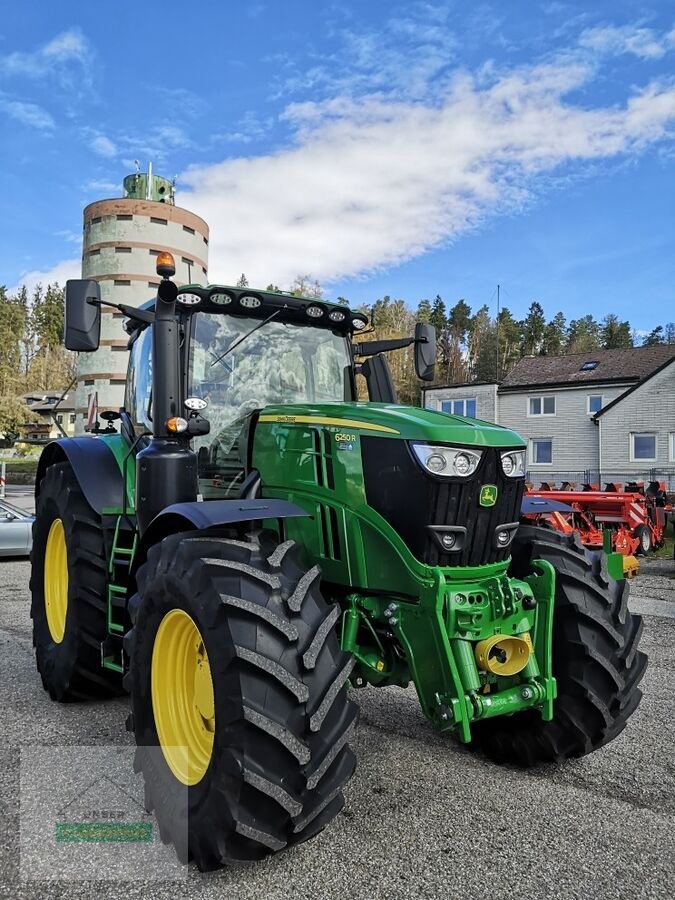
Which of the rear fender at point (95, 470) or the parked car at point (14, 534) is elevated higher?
the rear fender at point (95, 470)

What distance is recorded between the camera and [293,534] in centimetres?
355

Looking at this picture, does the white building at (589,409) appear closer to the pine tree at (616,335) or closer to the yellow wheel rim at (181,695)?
the yellow wheel rim at (181,695)

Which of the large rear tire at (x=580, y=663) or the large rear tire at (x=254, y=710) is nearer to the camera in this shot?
the large rear tire at (x=254, y=710)

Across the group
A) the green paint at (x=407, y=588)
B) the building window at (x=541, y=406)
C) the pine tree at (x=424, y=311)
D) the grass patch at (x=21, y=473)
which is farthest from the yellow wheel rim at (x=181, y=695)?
the pine tree at (x=424, y=311)

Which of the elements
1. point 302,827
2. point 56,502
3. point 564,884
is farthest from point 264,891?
point 56,502

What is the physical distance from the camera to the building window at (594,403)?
3156cm

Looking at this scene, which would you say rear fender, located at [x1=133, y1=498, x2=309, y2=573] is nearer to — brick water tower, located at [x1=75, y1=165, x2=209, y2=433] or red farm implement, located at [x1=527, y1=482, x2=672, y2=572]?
brick water tower, located at [x1=75, y1=165, x2=209, y2=433]

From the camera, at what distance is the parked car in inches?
453

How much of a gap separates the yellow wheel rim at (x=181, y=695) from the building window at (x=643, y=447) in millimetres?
29188

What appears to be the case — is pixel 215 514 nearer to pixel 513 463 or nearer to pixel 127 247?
pixel 513 463

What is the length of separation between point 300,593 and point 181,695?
92cm

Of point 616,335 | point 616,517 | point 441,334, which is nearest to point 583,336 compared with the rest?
point 616,335

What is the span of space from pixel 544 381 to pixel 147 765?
32149 millimetres

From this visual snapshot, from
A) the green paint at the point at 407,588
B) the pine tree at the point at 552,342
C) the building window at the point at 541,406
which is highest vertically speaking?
the pine tree at the point at 552,342
